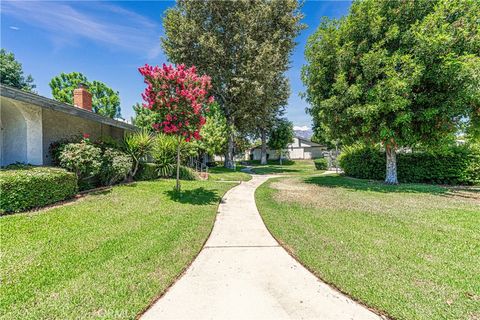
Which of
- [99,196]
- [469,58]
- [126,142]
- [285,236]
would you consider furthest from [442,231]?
[126,142]

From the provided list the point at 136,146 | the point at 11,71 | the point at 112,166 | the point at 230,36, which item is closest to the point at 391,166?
the point at 136,146

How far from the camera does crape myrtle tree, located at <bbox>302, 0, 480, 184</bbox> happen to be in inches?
335

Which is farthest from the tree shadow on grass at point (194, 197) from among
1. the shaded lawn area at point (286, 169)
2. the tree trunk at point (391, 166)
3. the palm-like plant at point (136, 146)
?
the shaded lawn area at point (286, 169)

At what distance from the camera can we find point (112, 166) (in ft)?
27.3

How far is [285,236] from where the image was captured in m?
4.40

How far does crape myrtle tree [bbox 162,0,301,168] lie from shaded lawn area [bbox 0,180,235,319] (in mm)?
14821

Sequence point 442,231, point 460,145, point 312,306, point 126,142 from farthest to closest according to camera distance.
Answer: point 460,145 → point 126,142 → point 442,231 → point 312,306

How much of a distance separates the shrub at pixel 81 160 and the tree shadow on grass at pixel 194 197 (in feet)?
8.25

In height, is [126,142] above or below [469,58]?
below

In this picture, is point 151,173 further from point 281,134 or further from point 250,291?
point 281,134

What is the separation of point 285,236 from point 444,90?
9.97m

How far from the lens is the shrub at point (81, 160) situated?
6.87 meters

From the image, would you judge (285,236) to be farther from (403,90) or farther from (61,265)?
(403,90)

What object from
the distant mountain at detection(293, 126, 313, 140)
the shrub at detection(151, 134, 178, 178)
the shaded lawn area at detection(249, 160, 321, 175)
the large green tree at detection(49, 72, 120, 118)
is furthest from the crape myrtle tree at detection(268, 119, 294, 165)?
the shrub at detection(151, 134, 178, 178)
